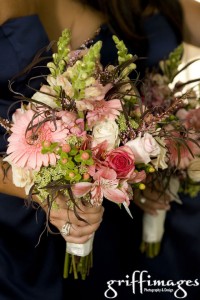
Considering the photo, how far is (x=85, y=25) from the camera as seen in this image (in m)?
1.46

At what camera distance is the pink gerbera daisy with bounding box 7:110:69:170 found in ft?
2.90

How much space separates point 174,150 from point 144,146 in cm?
23

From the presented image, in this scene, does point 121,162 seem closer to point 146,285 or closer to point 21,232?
point 21,232

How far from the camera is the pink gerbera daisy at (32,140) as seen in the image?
884mm

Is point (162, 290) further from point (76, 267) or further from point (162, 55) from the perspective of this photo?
point (162, 55)

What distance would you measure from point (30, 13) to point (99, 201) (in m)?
0.58

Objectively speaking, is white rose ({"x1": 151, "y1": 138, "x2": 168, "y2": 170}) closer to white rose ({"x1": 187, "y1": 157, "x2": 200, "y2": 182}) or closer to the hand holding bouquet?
the hand holding bouquet

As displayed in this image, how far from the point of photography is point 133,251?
141cm

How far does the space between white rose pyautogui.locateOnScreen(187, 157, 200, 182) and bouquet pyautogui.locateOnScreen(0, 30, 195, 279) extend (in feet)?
0.89

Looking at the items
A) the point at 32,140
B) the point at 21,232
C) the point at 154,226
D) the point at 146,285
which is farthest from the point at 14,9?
the point at 146,285

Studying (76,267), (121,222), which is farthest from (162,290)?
(76,267)

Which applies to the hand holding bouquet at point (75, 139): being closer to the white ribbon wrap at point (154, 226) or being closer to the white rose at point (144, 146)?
the white rose at point (144, 146)

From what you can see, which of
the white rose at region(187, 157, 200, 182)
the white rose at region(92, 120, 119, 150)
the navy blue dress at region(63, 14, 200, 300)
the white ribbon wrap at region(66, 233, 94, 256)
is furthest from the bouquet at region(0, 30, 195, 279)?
the navy blue dress at region(63, 14, 200, 300)

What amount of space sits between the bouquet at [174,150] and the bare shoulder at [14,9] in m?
0.35
